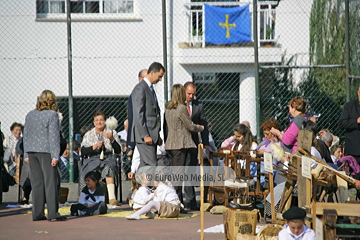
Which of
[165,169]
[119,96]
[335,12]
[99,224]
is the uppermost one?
[335,12]

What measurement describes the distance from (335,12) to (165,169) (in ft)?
28.1

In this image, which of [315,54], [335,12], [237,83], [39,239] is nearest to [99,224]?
[39,239]

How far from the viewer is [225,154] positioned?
10.0 metres

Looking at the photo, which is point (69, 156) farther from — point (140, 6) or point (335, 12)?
point (335, 12)

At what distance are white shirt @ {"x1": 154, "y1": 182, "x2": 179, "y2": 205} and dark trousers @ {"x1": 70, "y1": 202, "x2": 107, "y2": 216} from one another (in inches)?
35.7

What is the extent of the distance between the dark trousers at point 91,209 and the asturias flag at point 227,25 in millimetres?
7585

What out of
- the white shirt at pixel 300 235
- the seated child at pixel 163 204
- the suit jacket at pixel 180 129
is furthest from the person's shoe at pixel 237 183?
the white shirt at pixel 300 235

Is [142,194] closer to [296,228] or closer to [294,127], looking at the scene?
[294,127]

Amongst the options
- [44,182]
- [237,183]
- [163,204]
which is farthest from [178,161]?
[44,182]

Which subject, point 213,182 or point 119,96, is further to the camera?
point 119,96

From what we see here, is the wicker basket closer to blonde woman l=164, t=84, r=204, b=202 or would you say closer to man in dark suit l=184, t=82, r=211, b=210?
blonde woman l=164, t=84, r=204, b=202

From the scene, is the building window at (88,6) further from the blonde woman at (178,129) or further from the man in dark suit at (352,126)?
the man in dark suit at (352,126)

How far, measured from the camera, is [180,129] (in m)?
9.89

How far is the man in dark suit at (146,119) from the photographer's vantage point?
940cm
